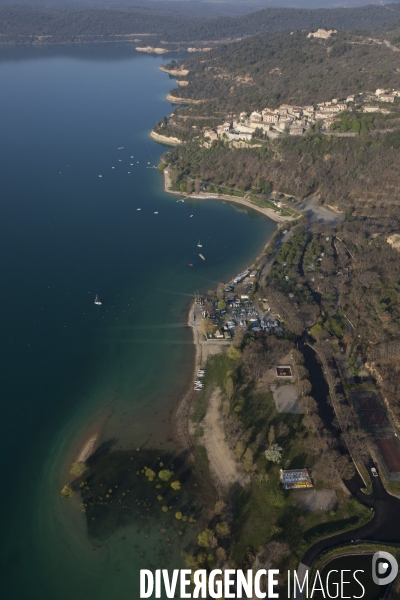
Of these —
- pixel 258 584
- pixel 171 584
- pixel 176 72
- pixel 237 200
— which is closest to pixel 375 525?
pixel 258 584

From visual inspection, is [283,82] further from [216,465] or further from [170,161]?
[216,465]

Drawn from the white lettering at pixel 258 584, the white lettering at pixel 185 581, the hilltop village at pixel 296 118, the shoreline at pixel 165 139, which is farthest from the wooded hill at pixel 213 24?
the white lettering at pixel 185 581

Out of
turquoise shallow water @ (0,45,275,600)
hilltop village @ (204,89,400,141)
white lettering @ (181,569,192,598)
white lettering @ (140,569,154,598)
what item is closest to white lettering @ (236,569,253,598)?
white lettering @ (181,569,192,598)

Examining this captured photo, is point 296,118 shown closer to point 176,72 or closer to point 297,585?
point 297,585

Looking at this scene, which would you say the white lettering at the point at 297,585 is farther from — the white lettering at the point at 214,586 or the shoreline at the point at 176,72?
the shoreline at the point at 176,72

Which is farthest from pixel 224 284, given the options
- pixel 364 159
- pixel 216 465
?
pixel 364 159

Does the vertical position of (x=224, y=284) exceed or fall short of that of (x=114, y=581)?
it exceeds it
